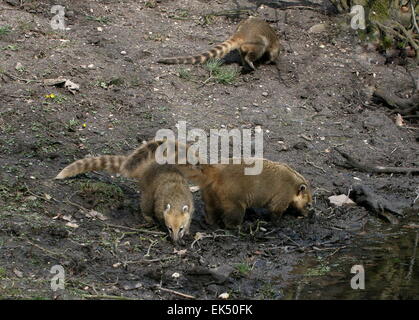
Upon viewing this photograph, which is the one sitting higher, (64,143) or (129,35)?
(129,35)

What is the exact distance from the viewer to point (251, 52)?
10734 millimetres

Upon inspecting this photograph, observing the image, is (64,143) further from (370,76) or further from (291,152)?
(370,76)

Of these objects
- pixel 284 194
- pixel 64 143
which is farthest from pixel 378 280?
pixel 64 143

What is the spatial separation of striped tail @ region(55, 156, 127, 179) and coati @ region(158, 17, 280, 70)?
3406mm

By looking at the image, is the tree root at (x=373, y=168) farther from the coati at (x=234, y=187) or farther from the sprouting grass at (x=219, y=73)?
the sprouting grass at (x=219, y=73)

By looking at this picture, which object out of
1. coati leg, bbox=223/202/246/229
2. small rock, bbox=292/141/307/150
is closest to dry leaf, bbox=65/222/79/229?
coati leg, bbox=223/202/246/229

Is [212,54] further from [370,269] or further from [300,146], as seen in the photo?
[370,269]

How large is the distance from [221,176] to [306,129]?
2.81 meters

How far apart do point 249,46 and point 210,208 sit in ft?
13.0

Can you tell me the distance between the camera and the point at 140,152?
7215mm

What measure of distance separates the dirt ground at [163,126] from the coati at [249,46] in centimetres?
15

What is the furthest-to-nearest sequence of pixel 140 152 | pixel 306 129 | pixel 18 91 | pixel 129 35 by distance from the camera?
pixel 129 35 → pixel 306 129 → pixel 18 91 → pixel 140 152

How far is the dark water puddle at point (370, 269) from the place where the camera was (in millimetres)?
6398
